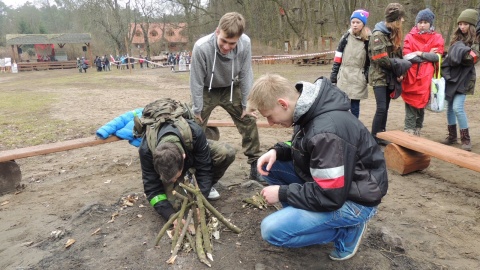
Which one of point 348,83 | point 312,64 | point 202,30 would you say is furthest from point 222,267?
point 202,30

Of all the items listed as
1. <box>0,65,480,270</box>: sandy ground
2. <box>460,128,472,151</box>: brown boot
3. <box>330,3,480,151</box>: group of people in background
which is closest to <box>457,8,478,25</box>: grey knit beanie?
<box>330,3,480,151</box>: group of people in background

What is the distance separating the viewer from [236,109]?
4.02 m

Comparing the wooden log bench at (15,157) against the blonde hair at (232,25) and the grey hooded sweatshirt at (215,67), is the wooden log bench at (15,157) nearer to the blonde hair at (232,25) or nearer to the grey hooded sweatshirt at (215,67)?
the grey hooded sweatshirt at (215,67)

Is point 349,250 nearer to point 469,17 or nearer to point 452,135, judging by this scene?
A: point 452,135

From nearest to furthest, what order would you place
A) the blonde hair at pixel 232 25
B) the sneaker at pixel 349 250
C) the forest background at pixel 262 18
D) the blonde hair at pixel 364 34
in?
the sneaker at pixel 349 250 < the blonde hair at pixel 232 25 < the blonde hair at pixel 364 34 < the forest background at pixel 262 18

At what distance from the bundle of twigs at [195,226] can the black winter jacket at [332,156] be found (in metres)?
0.67

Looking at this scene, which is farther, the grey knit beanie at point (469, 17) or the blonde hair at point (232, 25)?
the grey knit beanie at point (469, 17)

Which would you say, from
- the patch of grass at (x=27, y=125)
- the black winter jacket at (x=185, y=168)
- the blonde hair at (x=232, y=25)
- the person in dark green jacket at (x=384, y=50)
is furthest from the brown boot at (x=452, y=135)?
the patch of grass at (x=27, y=125)

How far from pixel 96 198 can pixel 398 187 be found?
306 cm

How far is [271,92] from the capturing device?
220 centimetres

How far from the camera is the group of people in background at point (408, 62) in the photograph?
4.50m

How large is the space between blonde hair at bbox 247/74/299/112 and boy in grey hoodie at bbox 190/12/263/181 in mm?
1255

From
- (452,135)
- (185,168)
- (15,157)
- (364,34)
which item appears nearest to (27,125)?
(15,157)

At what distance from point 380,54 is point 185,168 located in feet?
9.22
